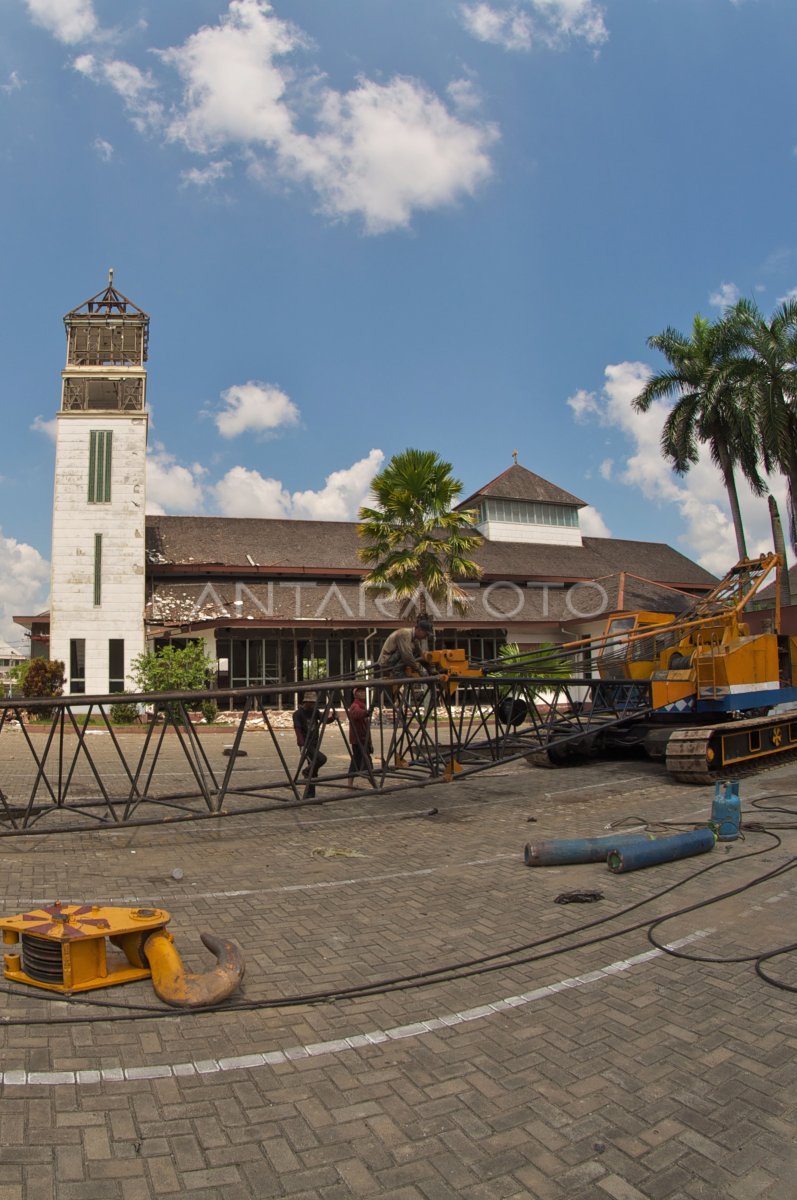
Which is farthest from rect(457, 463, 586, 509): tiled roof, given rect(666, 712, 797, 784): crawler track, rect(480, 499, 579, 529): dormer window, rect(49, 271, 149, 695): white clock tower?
rect(666, 712, 797, 784): crawler track

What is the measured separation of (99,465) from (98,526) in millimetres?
2364

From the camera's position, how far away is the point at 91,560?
1112 inches

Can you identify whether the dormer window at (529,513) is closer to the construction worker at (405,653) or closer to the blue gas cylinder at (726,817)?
the construction worker at (405,653)

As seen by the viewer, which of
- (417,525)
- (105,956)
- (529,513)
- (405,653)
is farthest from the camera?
(529,513)

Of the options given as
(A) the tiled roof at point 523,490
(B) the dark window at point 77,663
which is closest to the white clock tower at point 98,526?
(B) the dark window at point 77,663

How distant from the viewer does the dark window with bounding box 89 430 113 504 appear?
28.6m

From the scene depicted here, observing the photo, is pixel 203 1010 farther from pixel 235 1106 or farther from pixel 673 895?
pixel 673 895

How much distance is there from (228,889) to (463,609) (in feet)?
57.9

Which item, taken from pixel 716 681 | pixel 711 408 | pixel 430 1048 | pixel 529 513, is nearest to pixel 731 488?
pixel 711 408

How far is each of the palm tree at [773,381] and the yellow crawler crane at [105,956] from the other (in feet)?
96.9

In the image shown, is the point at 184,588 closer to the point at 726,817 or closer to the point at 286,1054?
the point at 726,817

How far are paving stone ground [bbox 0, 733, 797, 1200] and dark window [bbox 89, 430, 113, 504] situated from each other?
77.0 feet

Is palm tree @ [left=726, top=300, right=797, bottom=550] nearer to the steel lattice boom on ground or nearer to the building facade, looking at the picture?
the building facade

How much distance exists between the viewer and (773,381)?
29188 mm
